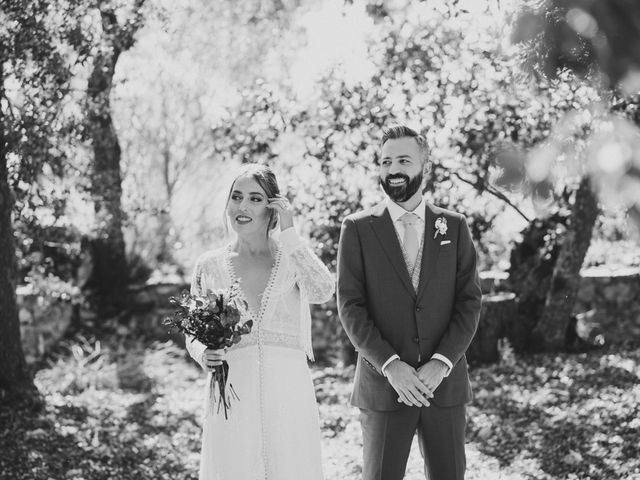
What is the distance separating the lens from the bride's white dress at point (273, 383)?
347cm

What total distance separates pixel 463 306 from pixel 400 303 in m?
0.28

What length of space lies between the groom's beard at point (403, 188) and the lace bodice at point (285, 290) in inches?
18.5

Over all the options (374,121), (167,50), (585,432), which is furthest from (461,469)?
(167,50)

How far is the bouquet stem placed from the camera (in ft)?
11.1

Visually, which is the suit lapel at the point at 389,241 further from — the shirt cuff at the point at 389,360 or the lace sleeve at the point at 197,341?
the lace sleeve at the point at 197,341

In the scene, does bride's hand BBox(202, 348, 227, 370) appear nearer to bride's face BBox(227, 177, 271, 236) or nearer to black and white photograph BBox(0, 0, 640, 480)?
black and white photograph BBox(0, 0, 640, 480)

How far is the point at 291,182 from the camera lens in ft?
25.4

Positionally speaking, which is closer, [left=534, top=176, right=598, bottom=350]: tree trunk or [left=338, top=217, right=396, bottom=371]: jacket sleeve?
[left=338, top=217, right=396, bottom=371]: jacket sleeve

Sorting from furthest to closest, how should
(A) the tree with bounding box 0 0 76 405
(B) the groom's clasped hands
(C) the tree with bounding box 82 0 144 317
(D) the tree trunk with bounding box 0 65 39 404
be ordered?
(D) the tree trunk with bounding box 0 65 39 404, (C) the tree with bounding box 82 0 144 317, (A) the tree with bounding box 0 0 76 405, (B) the groom's clasped hands

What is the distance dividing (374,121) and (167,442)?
334 cm

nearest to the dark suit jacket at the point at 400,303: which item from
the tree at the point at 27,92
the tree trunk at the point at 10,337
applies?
the tree at the point at 27,92

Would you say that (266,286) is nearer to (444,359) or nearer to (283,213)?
(283,213)

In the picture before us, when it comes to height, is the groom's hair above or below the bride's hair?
above

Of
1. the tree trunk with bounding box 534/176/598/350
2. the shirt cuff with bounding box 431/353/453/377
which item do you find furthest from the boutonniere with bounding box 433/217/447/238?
the tree trunk with bounding box 534/176/598/350
